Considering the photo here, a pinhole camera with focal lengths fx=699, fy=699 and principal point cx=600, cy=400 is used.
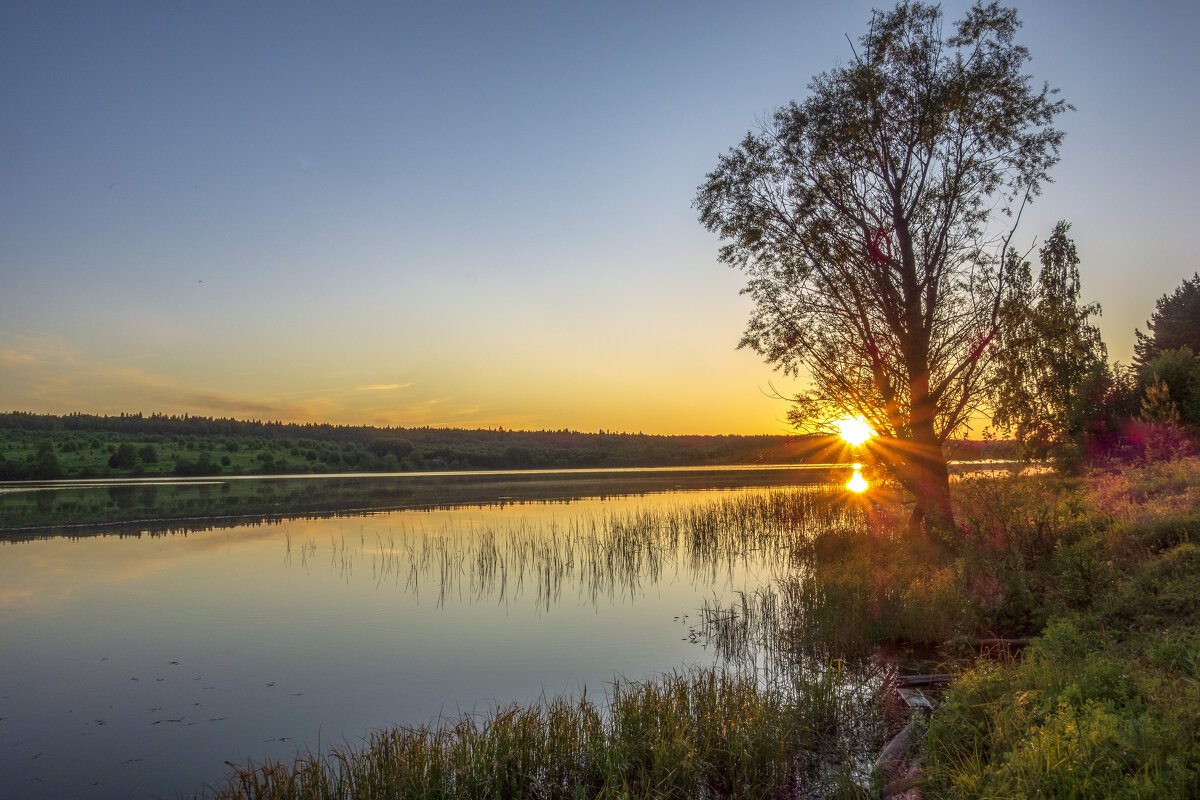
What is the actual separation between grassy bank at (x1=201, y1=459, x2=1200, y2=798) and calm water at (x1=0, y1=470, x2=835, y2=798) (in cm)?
103

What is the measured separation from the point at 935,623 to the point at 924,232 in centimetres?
975

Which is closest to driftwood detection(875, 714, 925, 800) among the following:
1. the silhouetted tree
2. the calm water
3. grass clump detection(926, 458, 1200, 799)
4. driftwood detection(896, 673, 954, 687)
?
grass clump detection(926, 458, 1200, 799)

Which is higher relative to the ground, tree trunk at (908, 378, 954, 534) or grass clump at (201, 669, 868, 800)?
tree trunk at (908, 378, 954, 534)

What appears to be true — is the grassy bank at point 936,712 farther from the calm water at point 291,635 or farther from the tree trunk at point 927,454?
the tree trunk at point 927,454

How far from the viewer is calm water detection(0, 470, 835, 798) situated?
7219mm

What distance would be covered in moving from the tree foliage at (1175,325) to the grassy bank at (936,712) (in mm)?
34246

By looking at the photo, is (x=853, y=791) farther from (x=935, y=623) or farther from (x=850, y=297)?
(x=850, y=297)

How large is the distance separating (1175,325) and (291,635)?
48.0 metres

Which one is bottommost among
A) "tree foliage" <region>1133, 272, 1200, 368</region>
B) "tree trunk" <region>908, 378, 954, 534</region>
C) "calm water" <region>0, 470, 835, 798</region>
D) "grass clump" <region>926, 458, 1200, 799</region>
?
"calm water" <region>0, 470, 835, 798</region>

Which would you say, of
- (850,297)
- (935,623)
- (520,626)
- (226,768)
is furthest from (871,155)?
(226,768)

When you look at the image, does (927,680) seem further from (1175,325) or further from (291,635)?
(1175,325)

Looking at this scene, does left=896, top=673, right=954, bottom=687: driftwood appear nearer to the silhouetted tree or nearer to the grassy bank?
the grassy bank

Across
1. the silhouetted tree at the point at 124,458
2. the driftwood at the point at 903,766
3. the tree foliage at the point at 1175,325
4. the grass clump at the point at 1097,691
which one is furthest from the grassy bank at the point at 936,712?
the silhouetted tree at the point at 124,458

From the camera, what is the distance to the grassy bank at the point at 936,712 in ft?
14.4
